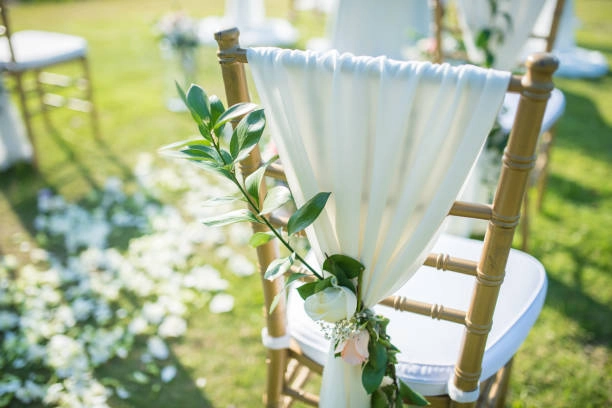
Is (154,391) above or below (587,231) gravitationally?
below

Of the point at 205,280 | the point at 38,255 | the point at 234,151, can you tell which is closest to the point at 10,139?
the point at 38,255

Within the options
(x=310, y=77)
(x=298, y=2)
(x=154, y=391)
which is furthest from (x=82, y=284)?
(x=298, y=2)

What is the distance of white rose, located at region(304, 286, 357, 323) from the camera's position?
82 centimetres

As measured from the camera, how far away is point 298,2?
6469mm

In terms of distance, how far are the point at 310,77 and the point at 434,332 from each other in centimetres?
66

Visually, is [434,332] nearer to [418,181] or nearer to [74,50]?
[418,181]

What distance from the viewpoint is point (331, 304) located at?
82cm

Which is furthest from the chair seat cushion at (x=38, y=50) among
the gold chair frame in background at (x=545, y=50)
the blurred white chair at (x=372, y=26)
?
the gold chair frame in background at (x=545, y=50)

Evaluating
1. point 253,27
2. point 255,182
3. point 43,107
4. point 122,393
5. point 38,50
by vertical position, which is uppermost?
point 255,182

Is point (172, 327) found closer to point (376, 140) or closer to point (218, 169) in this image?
point (218, 169)

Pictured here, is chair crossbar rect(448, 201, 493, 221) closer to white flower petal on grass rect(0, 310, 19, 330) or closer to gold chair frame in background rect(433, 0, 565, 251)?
gold chair frame in background rect(433, 0, 565, 251)

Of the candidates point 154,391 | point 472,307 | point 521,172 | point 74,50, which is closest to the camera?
point 521,172

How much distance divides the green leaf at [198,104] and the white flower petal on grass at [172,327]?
1.20m

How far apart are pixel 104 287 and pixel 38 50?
1.55 meters
